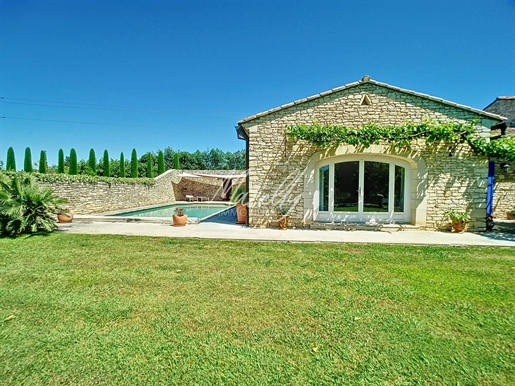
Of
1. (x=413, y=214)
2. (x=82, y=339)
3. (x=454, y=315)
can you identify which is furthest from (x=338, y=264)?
(x=413, y=214)

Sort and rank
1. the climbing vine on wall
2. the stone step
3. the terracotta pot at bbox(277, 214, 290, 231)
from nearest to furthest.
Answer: the climbing vine on wall
the stone step
the terracotta pot at bbox(277, 214, 290, 231)

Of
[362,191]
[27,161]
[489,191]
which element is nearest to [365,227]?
[362,191]

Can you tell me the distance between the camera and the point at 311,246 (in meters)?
8.62

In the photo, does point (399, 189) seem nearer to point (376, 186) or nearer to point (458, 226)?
point (376, 186)

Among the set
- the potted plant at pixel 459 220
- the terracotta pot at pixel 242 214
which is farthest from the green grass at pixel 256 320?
the terracotta pot at pixel 242 214

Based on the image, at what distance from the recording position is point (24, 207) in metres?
9.75

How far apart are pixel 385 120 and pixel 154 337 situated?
12.2 m

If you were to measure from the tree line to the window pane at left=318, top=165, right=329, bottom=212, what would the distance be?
77.5 ft

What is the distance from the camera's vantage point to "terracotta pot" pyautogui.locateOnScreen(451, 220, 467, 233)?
1075cm

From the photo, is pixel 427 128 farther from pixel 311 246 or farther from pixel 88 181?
pixel 88 181

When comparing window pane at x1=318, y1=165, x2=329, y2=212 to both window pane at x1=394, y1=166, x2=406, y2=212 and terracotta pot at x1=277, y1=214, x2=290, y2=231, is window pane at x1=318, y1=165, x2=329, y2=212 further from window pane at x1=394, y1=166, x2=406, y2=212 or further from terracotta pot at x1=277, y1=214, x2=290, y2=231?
window pane at x1=394, y1=166, x2=406, y2=212

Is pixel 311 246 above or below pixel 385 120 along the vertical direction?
below

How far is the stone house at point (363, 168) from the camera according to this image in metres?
11.1

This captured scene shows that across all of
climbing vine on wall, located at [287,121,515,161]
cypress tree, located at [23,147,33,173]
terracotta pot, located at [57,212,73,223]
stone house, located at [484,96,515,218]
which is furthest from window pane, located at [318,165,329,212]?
cypress tree, located at [23,147,33,173]
